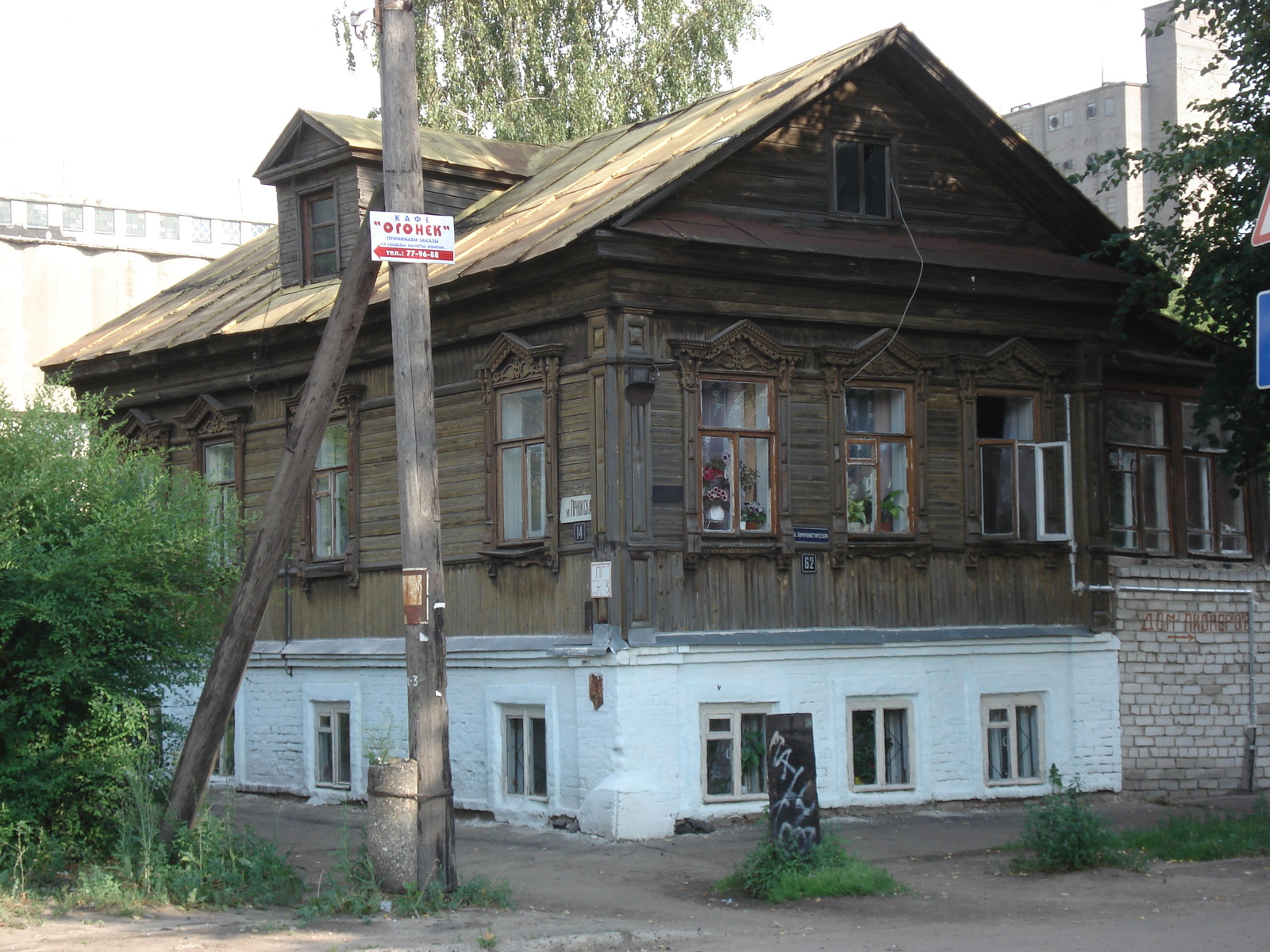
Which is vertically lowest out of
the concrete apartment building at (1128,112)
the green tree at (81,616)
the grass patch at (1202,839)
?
the grass patch at (1202,839)

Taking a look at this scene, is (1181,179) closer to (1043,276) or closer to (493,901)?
(1043,276)

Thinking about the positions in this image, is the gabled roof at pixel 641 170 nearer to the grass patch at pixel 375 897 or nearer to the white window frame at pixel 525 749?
the white window frame at pixel 525 749

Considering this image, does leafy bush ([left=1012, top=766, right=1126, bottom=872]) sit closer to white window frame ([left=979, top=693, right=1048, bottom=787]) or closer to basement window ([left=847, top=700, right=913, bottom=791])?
basement window ([left=847, top=700, right=913, bottom=791])

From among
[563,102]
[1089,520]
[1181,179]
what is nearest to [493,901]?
[1089,520]

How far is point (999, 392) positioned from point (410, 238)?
817cm

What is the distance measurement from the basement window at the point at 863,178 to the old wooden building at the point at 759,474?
0.03 meters

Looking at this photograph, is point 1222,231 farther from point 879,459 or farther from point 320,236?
point 320,236

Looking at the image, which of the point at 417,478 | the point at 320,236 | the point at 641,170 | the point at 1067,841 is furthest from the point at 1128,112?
the point at 417,478

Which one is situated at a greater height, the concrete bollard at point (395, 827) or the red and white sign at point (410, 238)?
the red and white sign at point (410, 238)

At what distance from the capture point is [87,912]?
1049cm

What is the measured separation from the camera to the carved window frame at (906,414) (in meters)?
15.9

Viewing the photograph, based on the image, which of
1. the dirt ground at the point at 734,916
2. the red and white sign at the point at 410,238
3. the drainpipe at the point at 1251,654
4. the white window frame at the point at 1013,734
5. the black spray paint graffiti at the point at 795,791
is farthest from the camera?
the drainpipe at the point at 1251,654

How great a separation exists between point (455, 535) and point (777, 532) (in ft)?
11.4

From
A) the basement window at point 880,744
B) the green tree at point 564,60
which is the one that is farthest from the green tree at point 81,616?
the green tree at point 564,60
